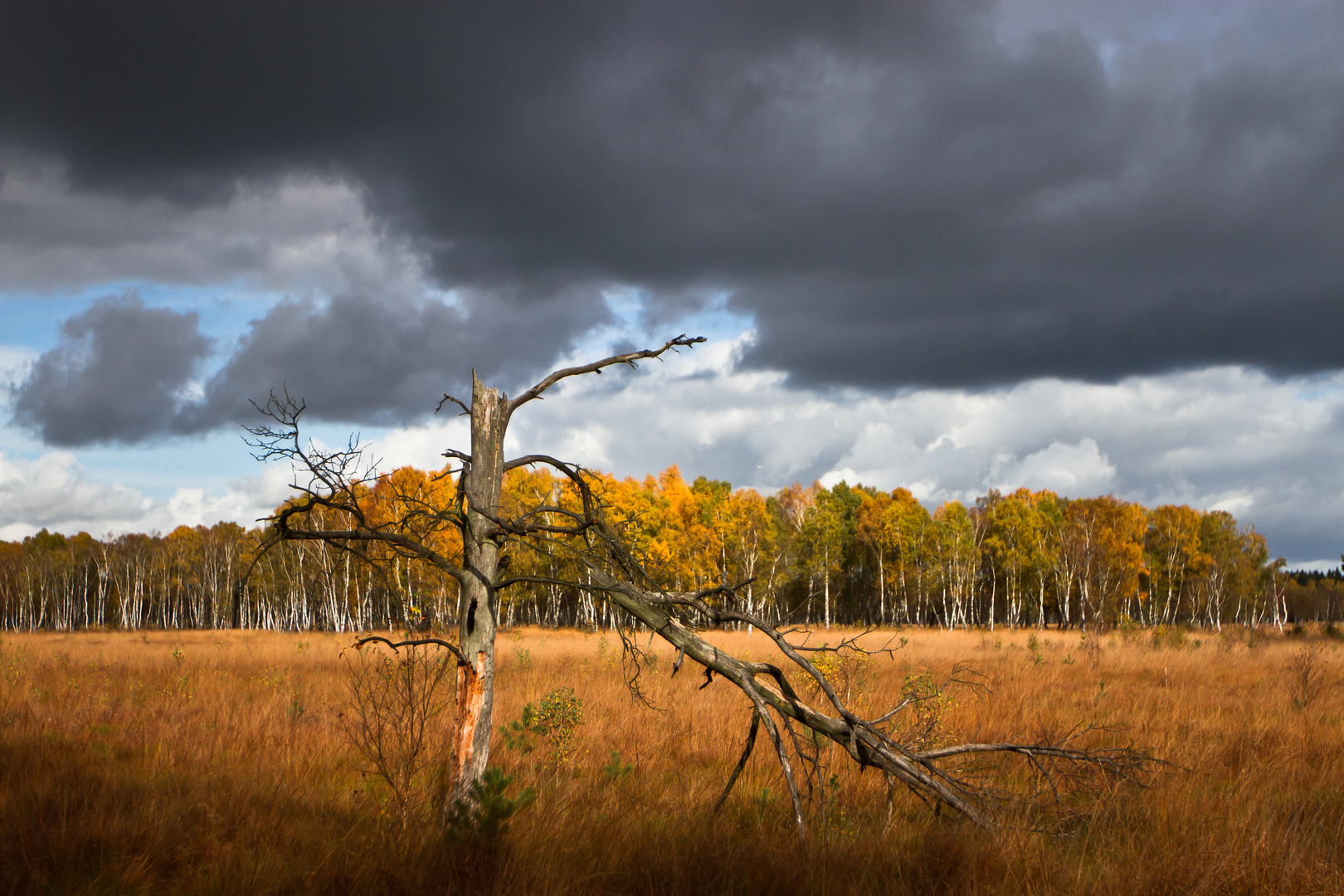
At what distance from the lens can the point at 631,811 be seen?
640 cm

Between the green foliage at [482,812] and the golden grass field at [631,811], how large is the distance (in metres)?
0.09

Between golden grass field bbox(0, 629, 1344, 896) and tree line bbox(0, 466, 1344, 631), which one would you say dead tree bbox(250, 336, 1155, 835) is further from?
tree line bbox(0, 466, 1344, 631)

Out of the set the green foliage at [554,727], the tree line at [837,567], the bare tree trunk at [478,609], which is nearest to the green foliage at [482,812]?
the bare tree trunk at [478,609]

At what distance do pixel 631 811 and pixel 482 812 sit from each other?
199 cm

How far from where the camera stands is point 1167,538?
59844 mm

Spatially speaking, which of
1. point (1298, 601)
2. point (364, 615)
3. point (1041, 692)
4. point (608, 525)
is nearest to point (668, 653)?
point (1041, 692)

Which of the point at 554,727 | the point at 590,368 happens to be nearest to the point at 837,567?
the point at 554,727

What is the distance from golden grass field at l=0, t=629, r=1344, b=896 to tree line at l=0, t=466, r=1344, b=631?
26.3 m

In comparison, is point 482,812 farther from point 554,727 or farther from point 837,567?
point 837,567

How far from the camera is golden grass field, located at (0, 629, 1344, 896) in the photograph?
454 cm

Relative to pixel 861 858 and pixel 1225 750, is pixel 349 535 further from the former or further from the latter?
pixel 1225 750

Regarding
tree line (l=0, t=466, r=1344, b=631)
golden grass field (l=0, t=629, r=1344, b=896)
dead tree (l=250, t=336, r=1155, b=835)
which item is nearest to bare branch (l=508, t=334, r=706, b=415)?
dead tree (l=250, t=336, r=1155, b=835)

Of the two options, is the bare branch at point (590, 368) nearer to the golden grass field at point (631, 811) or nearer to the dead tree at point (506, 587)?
the dead tree at point (506, 587)

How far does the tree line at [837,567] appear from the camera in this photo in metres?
46.3
